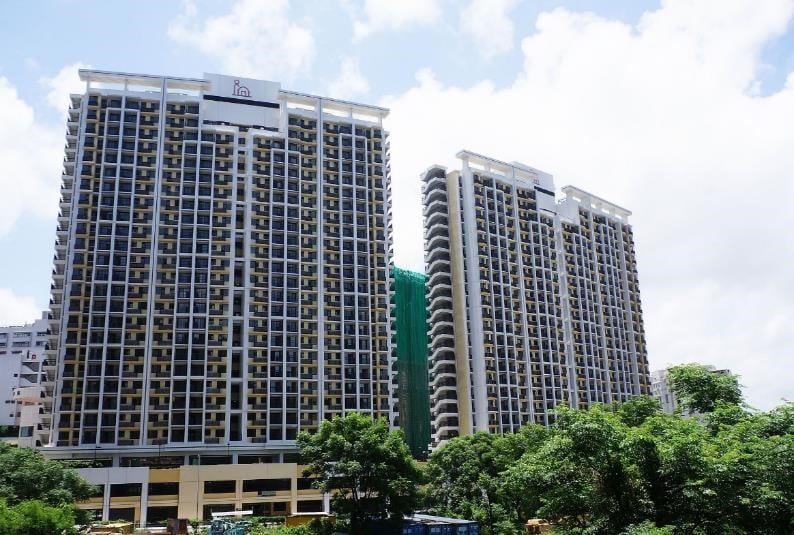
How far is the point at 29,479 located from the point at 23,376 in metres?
86.1

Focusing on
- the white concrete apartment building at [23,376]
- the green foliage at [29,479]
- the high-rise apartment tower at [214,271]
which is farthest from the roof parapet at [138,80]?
the green foliage at [29,479]

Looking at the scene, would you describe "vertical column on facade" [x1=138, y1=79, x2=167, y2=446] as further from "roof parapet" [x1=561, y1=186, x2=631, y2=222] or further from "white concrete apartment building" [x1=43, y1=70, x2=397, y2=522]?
"roof parapet" [x1=561, y1=186, x2=631, y2=222]

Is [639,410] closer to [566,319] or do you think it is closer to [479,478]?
[479,478]

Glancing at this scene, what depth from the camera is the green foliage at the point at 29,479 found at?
42000 millimetres

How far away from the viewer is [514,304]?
320 ft

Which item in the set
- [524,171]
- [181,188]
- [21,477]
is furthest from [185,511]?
→ [524,171]

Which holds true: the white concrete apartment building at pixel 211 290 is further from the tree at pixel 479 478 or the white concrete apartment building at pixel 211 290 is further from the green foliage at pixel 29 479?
the tree at pixel 479 478

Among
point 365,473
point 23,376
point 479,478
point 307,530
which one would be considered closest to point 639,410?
point 479,478

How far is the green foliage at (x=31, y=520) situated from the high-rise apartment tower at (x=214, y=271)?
3650 cm

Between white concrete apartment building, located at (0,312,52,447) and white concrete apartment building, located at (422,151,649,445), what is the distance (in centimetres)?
5146

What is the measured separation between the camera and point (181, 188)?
255ft

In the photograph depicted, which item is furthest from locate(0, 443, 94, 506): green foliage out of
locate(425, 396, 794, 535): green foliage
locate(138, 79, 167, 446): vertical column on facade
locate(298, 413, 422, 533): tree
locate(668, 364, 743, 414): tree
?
locate(668, 364, 743, 414): tree

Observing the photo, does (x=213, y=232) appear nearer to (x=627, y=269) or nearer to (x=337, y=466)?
(x=337, y=466)

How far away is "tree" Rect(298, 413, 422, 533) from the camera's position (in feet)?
155
